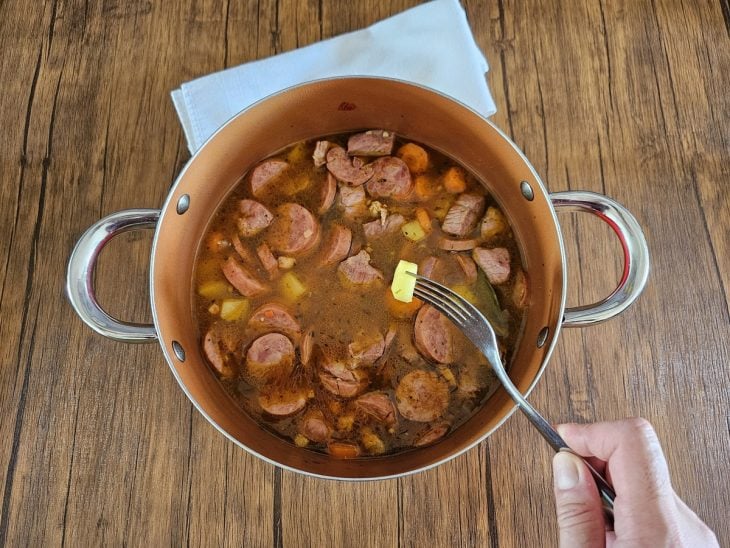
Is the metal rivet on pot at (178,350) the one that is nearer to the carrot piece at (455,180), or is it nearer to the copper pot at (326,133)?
the copper pot at (326,133)

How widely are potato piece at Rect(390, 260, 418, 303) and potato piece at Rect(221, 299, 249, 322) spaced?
36 cm

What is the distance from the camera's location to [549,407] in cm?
152

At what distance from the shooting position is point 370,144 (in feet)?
5.06

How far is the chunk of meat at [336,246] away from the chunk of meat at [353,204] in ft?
0.15

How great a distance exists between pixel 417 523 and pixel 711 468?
0.76 m

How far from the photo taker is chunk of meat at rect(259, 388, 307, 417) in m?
1.39

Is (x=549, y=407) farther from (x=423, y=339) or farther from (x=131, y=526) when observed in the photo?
(x=131, y=526)

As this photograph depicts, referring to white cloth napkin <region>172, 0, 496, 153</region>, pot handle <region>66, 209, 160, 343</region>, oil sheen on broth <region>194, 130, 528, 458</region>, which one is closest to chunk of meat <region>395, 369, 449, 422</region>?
oil sheen on broth <region>194, 130, 528, 458</region>

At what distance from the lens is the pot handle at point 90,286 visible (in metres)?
1.17

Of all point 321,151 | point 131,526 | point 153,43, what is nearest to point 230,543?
point 131,526

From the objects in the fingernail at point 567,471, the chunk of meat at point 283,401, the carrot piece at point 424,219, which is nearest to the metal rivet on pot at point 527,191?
the carrot piece at point 424,219

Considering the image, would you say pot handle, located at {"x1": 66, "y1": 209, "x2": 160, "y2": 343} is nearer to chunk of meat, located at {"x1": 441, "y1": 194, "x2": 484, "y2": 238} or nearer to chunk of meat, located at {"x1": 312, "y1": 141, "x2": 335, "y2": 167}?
chunk of meat, located at {"x1": 312, "y1": 141, "x2": 335, "y2": 167}

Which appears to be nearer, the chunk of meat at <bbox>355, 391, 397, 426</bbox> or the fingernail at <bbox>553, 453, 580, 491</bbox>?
the fingernail at <bbox>553, 453, 580, 491</bbox>

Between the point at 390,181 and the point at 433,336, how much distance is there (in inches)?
16.1
